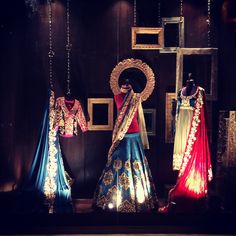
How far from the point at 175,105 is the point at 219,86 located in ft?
2.56

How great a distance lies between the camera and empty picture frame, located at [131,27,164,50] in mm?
6168

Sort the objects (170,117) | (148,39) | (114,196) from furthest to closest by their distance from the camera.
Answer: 1. (170,117)
2. (148,39)
3. (114,196)

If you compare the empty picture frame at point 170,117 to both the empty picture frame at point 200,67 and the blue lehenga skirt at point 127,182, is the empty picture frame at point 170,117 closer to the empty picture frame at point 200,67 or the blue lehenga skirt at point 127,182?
the empty picture frame at point 200,67

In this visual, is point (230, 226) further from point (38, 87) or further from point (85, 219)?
point (38, 87)

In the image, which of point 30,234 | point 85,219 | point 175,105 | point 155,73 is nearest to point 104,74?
point 155,73

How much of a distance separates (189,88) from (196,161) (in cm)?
108

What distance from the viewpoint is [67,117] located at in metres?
5.98

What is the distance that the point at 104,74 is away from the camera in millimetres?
6309

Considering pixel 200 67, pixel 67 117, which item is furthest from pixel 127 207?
pixel 200 67

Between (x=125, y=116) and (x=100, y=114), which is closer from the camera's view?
(x=125, y=116)

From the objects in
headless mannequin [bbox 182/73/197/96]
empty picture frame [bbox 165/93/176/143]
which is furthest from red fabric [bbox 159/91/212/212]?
empty picture frame [bbox 165/93/176/143]

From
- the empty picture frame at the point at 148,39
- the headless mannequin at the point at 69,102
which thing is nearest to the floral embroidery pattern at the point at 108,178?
the headless mannequin at the point at 69,102

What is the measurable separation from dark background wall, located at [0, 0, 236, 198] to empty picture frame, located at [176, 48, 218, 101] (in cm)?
13

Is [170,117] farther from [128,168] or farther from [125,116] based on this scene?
[128,168]
